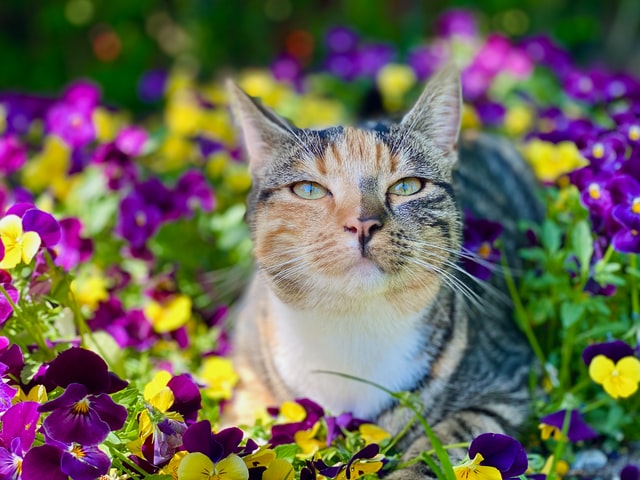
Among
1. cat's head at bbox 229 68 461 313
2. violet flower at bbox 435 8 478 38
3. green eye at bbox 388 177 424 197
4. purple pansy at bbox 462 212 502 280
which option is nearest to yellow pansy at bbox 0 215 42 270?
cat's head at bbox 229 68 461 313

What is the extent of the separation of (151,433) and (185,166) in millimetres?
1898

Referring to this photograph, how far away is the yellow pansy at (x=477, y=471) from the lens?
1736mm

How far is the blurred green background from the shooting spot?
5320 mm

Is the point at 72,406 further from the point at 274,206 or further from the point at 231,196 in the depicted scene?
the point at 231,196

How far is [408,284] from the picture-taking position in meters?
1.96

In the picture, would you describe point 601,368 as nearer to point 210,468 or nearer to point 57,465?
point 210,468

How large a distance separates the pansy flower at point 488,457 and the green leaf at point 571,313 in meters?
0.57

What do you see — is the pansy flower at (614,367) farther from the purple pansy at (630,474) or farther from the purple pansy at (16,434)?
the purple pansy at (16,434)

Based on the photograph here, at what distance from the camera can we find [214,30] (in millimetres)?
5594

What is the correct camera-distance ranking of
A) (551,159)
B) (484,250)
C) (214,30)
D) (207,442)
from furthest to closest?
1. (214,30)
2. (551,159)
3. (484,250)
4. (207,442)

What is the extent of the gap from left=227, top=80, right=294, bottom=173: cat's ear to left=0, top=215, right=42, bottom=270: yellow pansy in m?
0.65

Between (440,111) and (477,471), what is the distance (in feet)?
3.23

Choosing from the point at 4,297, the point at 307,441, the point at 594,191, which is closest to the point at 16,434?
the point at 4,297

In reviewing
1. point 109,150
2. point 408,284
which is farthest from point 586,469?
point 109,150
